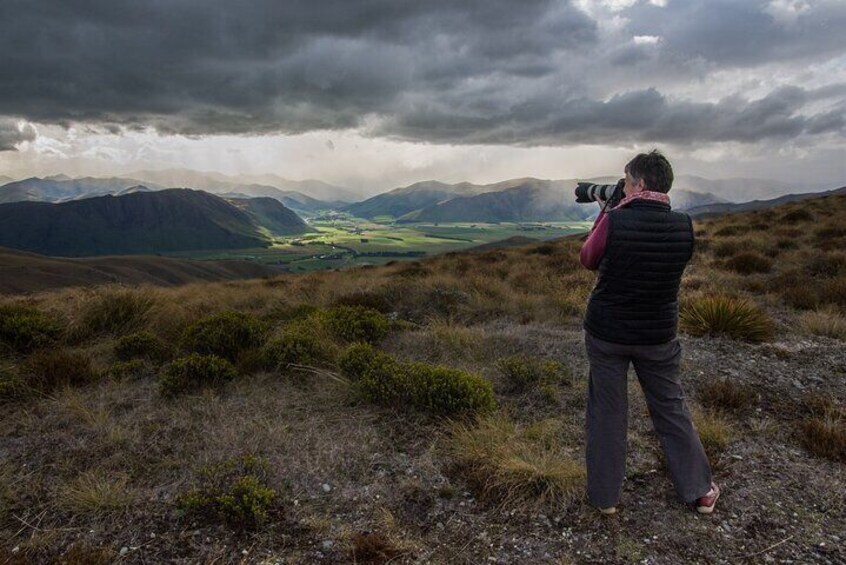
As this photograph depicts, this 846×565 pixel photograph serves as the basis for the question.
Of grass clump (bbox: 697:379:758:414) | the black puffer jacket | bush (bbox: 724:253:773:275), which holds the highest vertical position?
the black puffer jacket

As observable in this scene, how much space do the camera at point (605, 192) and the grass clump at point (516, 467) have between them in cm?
252

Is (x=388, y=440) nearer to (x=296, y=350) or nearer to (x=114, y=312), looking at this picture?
(x=296, y=350)

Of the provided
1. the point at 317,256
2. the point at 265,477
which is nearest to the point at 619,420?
the point at 265,477

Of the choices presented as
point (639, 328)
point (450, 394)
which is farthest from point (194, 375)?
point (639, 328)

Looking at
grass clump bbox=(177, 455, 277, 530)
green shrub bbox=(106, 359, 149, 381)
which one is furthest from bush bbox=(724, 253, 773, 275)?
green shrub bbox=(106, 359, 149, 381)

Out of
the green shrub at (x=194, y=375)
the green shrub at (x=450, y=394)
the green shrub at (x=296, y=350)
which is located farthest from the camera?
the green shrub at (x=296, y=350)

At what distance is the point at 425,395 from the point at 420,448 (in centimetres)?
90

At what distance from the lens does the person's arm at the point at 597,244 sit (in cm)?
374

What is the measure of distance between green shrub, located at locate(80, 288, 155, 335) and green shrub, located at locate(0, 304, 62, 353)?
60 centimetres

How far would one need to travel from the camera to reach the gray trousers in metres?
3.97

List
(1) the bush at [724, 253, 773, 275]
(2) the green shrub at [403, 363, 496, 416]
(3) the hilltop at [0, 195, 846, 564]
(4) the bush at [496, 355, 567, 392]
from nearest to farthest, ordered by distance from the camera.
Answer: (3) the hilltop at [0, 195, 846, 564] < (2) the green shrub at [403, 363, 496, 416] < (4) the bush at [496, 355, 567, 392] < (1) the bush at [724, 253, 773, 275]

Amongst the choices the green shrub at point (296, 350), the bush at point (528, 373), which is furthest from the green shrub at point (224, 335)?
the bush at point (528, 373)

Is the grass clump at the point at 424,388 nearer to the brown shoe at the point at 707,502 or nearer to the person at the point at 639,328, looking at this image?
the person at the point at 639,328

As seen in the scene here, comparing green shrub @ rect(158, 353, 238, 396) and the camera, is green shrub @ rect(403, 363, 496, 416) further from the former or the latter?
green shrub @ rect(158, 353, 238, 396)
